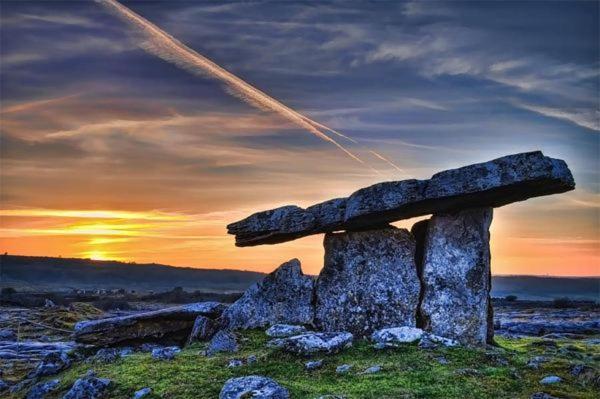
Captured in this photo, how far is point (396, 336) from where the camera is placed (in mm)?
16141

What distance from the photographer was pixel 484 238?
19.3 m

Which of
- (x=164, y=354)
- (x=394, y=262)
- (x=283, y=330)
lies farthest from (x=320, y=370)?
(x=394, y=262)

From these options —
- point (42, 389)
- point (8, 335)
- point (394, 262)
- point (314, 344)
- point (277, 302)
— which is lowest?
point (42, 389)

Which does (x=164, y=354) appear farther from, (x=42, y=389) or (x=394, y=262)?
(x=394, y=262)

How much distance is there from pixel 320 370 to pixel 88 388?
15.6ft

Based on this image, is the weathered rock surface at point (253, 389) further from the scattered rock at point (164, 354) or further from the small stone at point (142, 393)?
the scattered rock at point (164, 354)

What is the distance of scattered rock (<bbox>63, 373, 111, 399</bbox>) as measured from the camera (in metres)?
13.8

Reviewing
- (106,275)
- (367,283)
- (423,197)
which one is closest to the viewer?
(423,197)

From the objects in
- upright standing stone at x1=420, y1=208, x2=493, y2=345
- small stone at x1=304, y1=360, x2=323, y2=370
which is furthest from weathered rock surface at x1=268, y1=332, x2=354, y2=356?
upright standing stone at x1=420, y1=208, x2=493, y2=345

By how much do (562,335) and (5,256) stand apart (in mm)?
116752

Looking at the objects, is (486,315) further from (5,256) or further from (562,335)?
(5,256)

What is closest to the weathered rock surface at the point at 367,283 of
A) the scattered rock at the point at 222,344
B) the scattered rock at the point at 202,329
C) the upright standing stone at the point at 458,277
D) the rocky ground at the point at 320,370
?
the upright standing stone at the point at 458,277

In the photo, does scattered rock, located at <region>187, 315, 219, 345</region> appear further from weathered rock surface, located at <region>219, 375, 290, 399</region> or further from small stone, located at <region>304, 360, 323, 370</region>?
weathered rock surface, located at <region>219, 375, 290, 399</region>

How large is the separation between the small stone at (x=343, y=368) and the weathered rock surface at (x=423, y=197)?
5.22m
